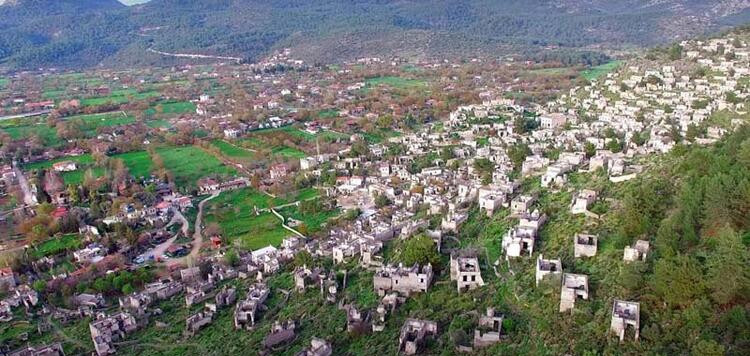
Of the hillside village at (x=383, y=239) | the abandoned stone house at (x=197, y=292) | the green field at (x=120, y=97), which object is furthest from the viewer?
the green field at (x=120, y=97)

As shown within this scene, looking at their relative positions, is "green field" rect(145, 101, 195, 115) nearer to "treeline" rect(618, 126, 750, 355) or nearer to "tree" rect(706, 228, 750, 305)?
"treeline" rect(618, 126, 750, 355)

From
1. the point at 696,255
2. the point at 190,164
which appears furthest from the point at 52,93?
the point at 696,255

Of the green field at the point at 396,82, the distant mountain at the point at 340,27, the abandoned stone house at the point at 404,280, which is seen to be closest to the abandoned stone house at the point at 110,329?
the abandoned stone house at the point at 404,280

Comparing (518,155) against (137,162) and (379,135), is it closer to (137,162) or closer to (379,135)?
(379,135)

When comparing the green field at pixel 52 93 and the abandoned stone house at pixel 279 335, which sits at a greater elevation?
the abandoned stone house at pixel 279 335

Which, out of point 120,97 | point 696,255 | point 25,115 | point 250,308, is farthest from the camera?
point 120,97

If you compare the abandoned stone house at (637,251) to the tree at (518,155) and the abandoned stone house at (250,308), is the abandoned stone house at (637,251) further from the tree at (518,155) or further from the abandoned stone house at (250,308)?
the tree at (518,155)

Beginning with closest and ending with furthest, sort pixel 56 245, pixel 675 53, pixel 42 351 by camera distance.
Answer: pixel 42 351 < pixel 56 245 < pixel 675 53
